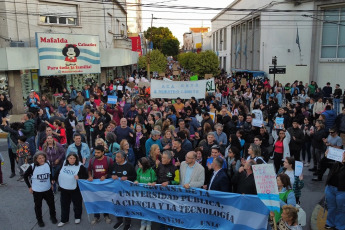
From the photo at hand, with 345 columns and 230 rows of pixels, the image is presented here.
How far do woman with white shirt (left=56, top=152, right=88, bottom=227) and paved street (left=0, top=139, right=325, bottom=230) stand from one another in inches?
9.1

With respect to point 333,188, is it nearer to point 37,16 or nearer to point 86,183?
point 86,183

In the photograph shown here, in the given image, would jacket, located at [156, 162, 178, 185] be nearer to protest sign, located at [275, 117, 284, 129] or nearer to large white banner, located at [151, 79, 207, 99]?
protest sign, located at [275, 117, 284, 129]

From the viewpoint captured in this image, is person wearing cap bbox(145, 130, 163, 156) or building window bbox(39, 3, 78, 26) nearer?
person wearing cap bbox(145, 130, 163, 156)

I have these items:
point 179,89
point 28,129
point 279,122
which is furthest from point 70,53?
point 279,122

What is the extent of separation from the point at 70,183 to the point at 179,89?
8778 mm

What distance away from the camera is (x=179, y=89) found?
1405 cm

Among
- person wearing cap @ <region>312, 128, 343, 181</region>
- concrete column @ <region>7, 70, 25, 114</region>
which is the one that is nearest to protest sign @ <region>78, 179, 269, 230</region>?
person wearing cap @ <region>312, 128, 343, 181</region>

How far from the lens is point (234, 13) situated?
42.6m

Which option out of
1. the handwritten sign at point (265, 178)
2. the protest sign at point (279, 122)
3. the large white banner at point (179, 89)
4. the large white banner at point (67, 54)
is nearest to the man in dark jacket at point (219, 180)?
the handwritten sign at point (265, 178)

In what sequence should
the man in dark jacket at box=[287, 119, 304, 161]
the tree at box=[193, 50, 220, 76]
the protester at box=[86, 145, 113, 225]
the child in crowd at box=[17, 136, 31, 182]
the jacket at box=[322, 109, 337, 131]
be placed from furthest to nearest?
the tree at box=[193, 50, 220, 76] < the jacket at box=[322, 109, 337, 131] < the man in dark jacket at box=[287, 119, 304, 161] < the child in crowd at box=[17, 136, 31, 182] < the protester at box=[86, 145, 113, 225]

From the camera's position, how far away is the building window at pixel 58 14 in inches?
719

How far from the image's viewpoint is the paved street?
20.5 feet

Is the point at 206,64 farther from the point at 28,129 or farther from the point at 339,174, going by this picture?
the point at 339,174

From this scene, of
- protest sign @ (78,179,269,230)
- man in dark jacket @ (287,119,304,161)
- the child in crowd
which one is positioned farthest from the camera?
man in dark jacket @ (287,119,304,161)
